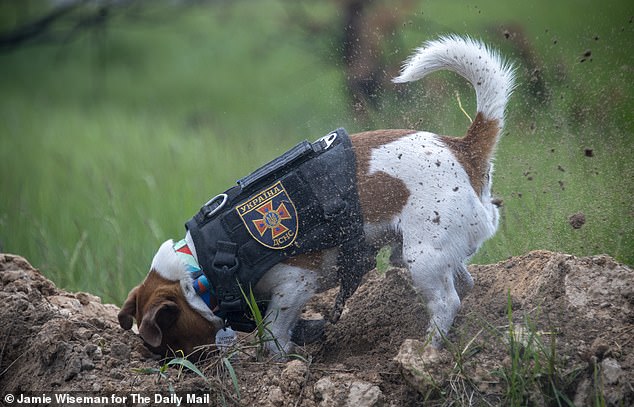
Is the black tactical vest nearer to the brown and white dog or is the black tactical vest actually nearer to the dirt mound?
the brown and white dog

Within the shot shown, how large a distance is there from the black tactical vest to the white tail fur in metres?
0.57

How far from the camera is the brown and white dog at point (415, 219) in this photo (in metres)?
3.76

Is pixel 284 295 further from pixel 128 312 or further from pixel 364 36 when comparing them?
pixel 364 36

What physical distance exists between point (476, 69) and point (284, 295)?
1.53 m

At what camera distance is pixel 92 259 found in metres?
6.09

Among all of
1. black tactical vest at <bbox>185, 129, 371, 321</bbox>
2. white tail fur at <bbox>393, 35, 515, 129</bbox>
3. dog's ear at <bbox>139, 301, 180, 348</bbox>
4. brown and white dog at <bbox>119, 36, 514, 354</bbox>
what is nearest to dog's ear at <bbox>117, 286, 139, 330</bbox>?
brown and white dog at <bbox>119, 36, 514, 354</bbox>

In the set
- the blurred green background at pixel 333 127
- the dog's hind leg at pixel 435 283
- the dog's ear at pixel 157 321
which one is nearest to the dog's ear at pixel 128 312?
the dog's ear at pixel 157 321

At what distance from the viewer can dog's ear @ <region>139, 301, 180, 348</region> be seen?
3854 mm

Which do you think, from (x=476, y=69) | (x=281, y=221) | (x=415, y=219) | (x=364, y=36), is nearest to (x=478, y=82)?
(x=476, y=69)

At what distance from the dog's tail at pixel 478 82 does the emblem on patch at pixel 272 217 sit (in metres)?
0.86

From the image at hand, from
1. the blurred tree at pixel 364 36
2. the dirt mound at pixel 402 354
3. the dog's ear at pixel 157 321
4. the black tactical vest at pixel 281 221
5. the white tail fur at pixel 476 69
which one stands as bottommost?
the dirt mound at pixel 402 354

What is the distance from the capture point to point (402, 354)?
341cm

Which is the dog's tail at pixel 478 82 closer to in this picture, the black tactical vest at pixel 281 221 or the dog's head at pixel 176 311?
the black tactical vest at pixel 281 221

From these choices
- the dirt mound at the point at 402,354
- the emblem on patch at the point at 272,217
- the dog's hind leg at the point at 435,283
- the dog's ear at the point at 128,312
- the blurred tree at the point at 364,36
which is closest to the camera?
the dirt mound at the point at 402,354
